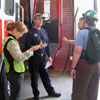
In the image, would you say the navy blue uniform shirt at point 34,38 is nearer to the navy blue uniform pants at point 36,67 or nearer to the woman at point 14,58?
the navy blue uniform pants at point 36,67

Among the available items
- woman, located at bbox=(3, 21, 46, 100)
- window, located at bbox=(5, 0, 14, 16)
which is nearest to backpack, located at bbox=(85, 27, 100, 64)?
woman, located at bbox=(3, 21, 46, 100)

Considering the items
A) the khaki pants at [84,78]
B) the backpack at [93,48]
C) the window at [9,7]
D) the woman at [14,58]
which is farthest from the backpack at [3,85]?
the backpack at [93,48]

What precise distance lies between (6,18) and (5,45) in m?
0.96

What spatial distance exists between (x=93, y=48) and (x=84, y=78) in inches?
15.8

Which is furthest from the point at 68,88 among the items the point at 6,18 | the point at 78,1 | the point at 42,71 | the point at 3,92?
the point at 78,1

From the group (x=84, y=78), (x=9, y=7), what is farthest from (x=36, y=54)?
(x=84, y=78)

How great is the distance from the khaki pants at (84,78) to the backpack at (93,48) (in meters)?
0.08

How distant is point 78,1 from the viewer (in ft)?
18.0

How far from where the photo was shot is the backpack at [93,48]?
2186 mm

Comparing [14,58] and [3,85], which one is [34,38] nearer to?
[3,85]

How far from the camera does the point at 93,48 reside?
2201 millimetres

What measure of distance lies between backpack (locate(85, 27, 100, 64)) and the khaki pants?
0.08 meters

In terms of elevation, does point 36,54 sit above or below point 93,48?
below

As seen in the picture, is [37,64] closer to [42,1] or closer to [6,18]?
[6,18]
